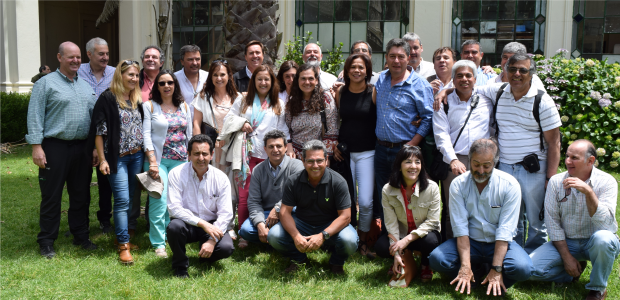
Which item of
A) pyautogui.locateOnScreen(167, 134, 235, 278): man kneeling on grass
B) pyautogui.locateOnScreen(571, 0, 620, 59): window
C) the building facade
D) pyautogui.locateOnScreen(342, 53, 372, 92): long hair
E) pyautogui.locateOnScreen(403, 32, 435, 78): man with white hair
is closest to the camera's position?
pyautogui.locateOnScreen(167, 134, 235, 278): man kneeling on grass

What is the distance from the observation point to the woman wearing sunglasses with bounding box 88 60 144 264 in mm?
4727

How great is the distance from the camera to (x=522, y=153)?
428cm

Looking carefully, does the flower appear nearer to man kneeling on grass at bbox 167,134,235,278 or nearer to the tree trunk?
the tree trunk

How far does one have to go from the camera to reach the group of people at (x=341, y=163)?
4031mm

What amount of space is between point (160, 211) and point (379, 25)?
827cm

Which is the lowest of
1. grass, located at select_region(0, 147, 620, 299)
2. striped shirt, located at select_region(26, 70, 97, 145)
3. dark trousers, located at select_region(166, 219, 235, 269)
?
grass, located at select_region(0, 147, 620, 299)

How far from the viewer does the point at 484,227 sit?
407 cm

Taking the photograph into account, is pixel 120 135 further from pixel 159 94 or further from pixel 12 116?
pixel 12 116

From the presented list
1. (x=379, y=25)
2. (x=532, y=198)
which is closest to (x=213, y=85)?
(x=532, y=198)

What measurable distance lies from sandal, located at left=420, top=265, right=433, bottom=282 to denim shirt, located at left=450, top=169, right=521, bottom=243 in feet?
1.51

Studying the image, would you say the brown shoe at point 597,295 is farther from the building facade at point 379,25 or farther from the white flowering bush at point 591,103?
the building facade at point 379,25

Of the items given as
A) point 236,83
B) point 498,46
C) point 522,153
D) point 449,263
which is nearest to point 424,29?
point 498,46

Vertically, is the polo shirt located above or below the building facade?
below

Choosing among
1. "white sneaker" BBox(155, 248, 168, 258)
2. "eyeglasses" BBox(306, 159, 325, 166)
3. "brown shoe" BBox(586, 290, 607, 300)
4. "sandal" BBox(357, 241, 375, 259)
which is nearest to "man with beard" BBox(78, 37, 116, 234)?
"white sneaker" BBox(155, 248, 168, 258)
